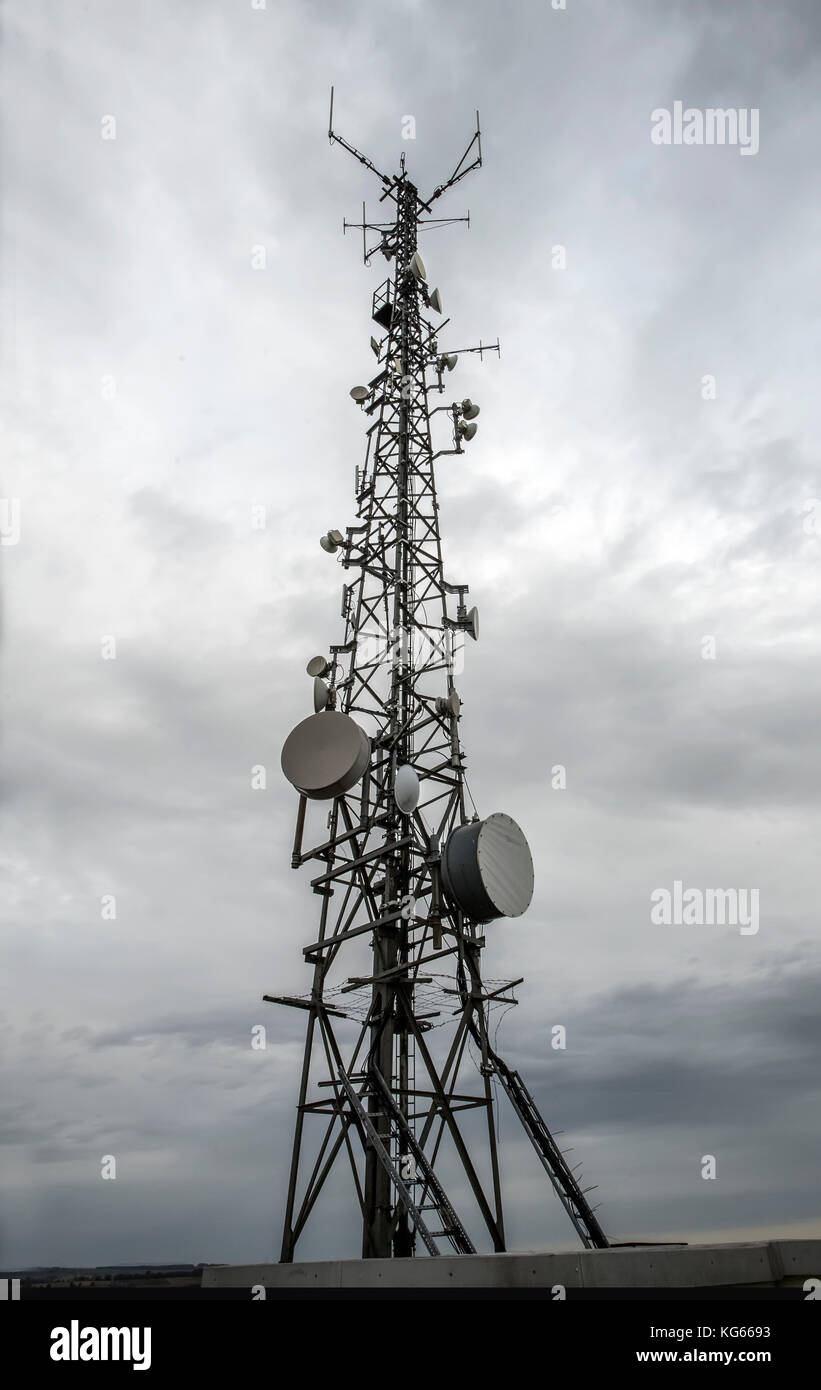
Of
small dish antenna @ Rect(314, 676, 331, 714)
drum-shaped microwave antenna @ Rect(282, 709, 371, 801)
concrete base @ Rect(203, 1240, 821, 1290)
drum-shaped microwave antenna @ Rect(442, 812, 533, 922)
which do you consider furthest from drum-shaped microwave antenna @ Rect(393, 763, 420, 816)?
concrete base @ Rect(203, 1240, 821, 1290)

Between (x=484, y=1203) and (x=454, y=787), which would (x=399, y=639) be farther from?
(x=484, y=1203)

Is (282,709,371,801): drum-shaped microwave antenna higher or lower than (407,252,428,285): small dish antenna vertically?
lower

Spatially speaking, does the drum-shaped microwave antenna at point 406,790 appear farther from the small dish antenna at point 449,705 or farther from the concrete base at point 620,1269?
the concrete base at point 620,1269

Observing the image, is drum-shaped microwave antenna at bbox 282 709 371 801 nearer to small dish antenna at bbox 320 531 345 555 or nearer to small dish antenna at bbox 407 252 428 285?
small dish antenna at bbox 320 531 345 555

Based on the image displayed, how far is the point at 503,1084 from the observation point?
25109mm

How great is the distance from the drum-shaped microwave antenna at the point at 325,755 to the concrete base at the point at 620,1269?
12511mm

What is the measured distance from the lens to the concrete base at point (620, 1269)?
13492 millimetres

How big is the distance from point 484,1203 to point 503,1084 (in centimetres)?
302

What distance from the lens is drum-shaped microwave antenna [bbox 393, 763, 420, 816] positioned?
25.4 m

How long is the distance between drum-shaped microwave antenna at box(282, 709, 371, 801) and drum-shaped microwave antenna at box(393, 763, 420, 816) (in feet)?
3.52

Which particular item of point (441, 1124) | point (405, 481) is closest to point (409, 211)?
point (405, 481)

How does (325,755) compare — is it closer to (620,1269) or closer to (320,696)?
(320,696)

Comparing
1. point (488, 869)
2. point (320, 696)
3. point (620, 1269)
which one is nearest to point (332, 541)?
point (320, 696)
